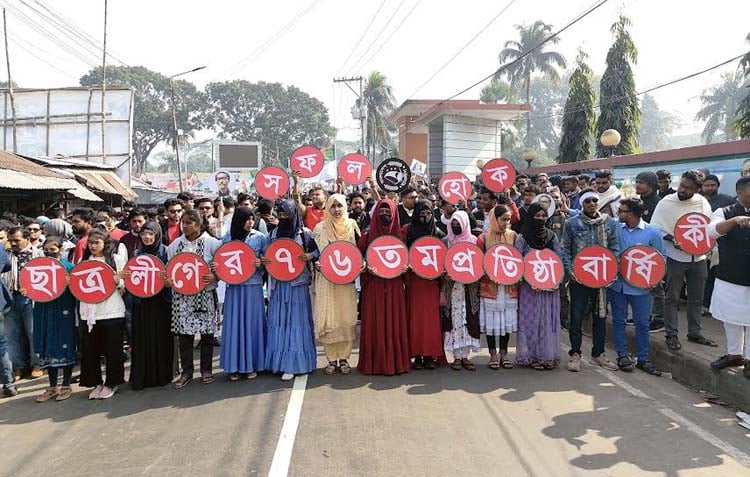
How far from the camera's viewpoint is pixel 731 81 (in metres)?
57.7

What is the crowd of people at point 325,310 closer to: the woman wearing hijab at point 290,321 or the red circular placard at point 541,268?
the woman wearing hijab at point 290,321

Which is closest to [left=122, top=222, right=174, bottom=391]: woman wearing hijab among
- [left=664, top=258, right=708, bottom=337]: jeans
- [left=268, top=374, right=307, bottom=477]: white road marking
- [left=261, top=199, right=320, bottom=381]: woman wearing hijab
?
[left=261, top=199, right=320, bottom=381]: woman wearing hijab

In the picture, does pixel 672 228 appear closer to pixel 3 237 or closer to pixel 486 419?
pixel 486 419

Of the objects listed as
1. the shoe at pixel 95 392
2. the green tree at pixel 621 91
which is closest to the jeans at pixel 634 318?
the shoe at pixel 95 392

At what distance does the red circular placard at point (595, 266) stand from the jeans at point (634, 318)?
0.81 feet

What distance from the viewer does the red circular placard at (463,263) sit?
5301mm

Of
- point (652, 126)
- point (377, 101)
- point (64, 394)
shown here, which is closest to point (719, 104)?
point (652, 126)

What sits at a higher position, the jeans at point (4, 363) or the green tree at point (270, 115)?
the green tree at point (270, 115)

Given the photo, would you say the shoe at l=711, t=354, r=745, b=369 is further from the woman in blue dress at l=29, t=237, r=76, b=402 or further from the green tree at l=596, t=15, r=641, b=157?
the green tree at l=596, t=15, r=641, b=157

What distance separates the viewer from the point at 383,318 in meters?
5.34

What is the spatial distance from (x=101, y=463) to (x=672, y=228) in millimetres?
5602

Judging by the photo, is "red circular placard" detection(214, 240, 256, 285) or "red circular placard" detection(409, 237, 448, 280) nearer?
"red circular placard" detection(214, 240, 256, 285)

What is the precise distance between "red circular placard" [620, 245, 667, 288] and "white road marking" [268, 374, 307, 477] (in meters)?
3.20

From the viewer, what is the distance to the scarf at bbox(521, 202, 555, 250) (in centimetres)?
536
